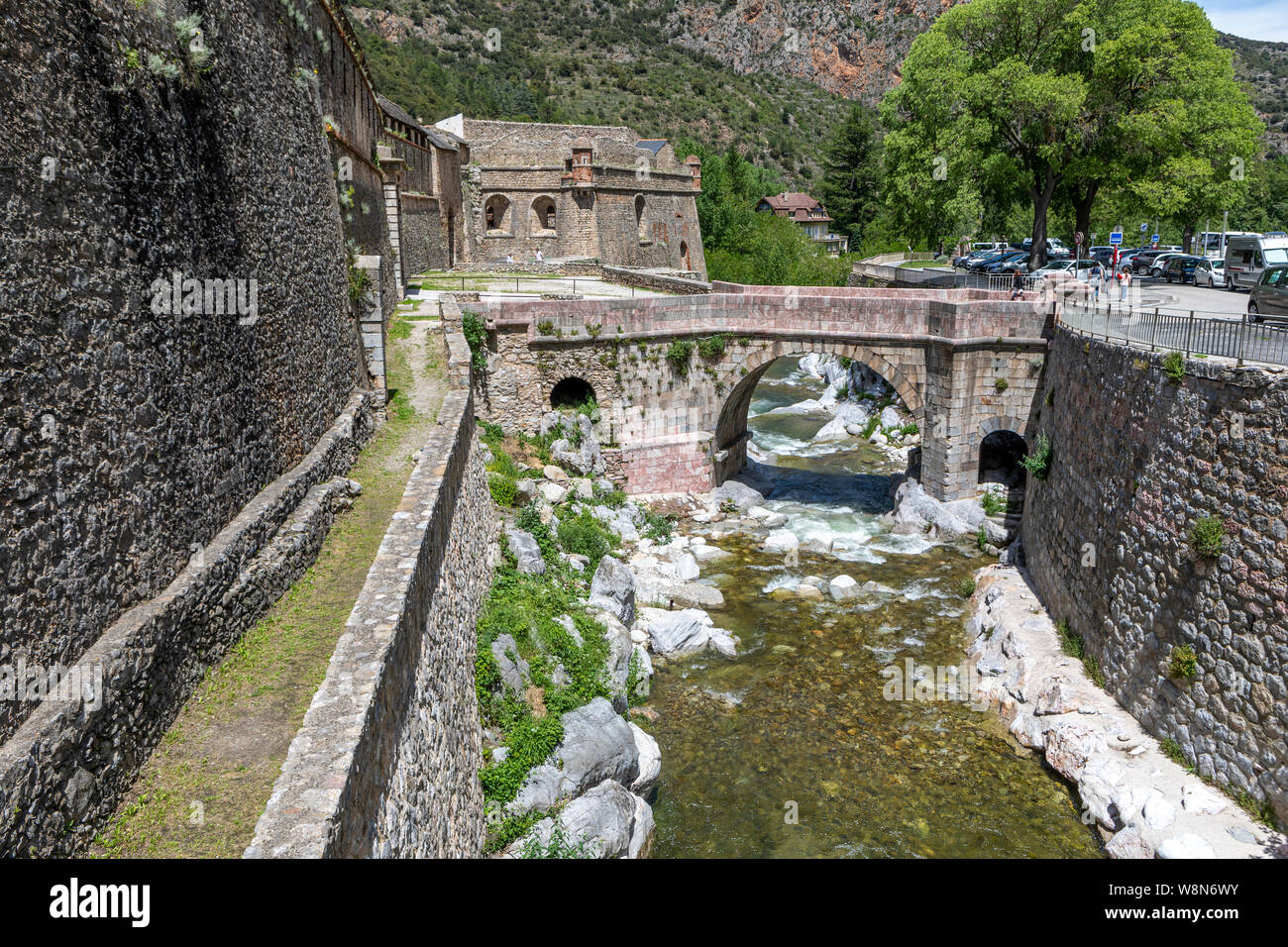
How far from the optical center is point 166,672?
21.4 ft

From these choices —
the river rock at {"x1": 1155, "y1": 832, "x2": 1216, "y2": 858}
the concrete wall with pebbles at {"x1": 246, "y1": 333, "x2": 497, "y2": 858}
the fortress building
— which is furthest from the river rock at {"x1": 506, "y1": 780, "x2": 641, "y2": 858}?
the fortress building

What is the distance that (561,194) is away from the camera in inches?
1649

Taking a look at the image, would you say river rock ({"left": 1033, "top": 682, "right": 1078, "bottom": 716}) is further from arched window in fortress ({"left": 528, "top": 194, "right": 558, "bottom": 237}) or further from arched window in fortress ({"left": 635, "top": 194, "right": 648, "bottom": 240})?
arched window in fortress ({"left": 635, "top": 194, "right": 648, "bottom": 240})

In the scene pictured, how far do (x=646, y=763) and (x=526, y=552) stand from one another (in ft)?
14.6

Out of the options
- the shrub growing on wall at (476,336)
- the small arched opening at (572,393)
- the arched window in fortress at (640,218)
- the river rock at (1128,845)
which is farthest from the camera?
the arched window in fortress at (640,218)

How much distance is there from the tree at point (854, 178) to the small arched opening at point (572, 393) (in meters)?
51.7

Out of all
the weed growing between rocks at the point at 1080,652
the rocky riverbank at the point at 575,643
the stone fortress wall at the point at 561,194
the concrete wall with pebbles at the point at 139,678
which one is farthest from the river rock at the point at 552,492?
the stone fortress wall at the point at 561,194

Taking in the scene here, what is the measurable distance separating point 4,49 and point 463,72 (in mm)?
88779

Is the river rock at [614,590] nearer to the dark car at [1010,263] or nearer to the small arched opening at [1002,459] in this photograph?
the small arched opening at [1002,459]

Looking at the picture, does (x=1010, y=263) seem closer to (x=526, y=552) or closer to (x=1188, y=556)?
(x=1188, y=556)

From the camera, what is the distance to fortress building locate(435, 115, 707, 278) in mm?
41781

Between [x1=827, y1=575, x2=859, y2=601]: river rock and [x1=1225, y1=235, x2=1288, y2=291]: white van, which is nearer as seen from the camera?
[x1=827, y1=575, x2=859, y2=601]: river rock

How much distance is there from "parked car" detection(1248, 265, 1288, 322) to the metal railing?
0.77 metres

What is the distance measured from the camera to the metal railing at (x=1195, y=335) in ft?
36.0
